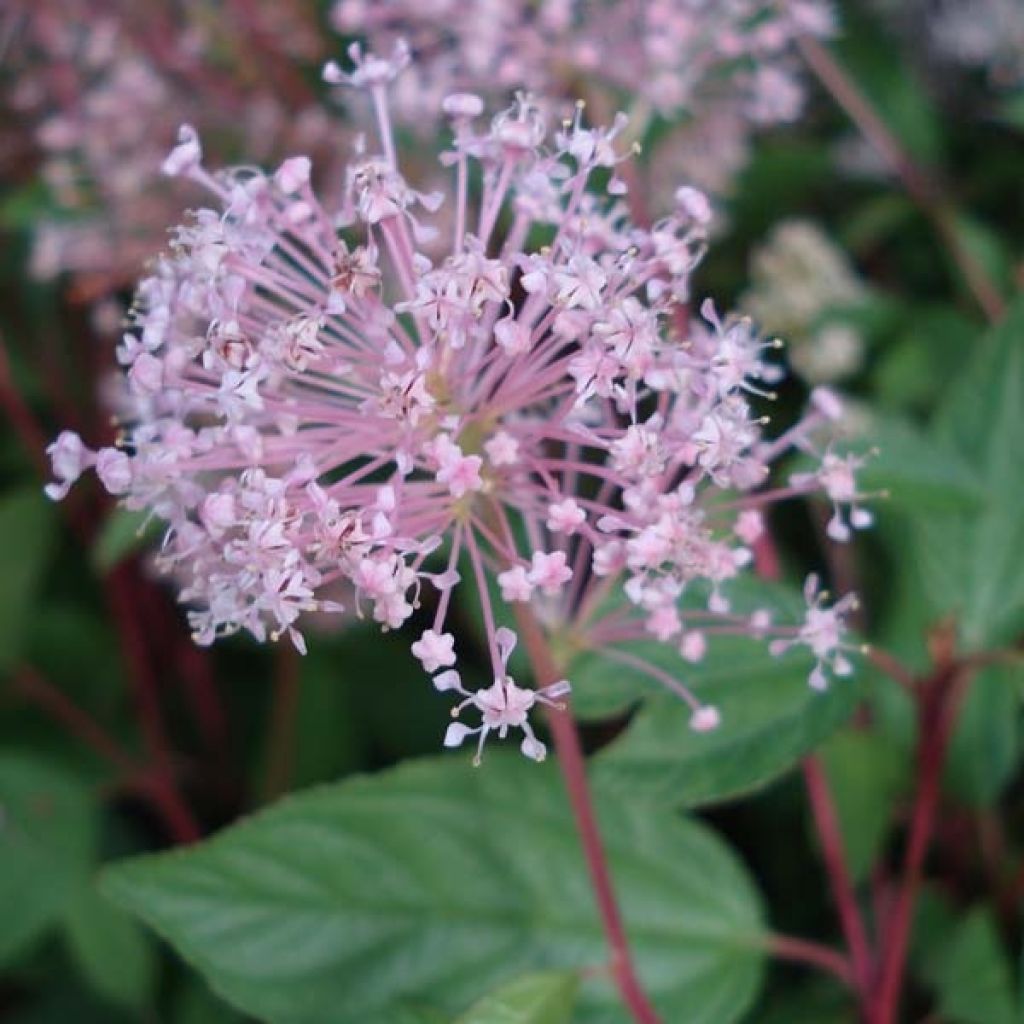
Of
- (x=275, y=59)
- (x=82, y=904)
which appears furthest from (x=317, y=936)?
(x=275, y=59)

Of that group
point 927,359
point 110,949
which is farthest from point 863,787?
point 110,949

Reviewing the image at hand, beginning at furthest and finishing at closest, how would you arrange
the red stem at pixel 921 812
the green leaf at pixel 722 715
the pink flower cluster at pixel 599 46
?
the pink flower cluster at pixel 599 46 < the red stem at pixel 921 812 < the green leaf at pixel 722 715

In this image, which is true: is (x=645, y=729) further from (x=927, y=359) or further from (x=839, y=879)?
(x=927, y=359)

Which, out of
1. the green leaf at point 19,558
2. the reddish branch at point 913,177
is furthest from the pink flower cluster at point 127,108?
the reddish branch at point 913,177

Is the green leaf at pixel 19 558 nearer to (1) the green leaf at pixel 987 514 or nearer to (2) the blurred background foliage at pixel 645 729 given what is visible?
(2) the blurred background foliage at pixel 645 729

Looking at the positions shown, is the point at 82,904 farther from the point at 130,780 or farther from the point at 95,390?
the point at 95,390

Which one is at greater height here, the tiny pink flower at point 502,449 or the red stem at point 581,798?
the tiny pink flower at point 502,449
